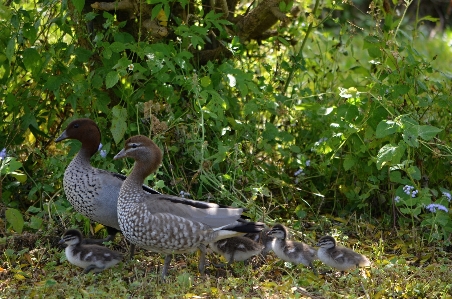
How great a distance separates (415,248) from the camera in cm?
655

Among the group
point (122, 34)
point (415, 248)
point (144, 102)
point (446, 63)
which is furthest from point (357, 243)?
point (446, 63)

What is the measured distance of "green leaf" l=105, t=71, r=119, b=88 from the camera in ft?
21.6

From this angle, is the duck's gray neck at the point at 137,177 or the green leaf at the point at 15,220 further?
the green leaf at the point at 15,220

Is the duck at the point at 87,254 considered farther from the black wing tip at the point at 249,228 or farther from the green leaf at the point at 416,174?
the green leaf at the point at 416,174

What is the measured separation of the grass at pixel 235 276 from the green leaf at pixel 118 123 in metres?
0.84

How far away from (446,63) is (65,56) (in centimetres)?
697

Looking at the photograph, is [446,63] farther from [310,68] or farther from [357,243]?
[357,243]

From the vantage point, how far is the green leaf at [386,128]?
20.6 feet

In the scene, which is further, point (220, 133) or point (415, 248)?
point (220, 133)

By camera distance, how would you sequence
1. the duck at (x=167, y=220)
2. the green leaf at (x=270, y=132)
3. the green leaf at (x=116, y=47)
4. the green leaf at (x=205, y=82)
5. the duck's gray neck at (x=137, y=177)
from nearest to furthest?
the duck at (x=167, y=220), the duck's gray neck at (x=137, y=177), the green leaf at (x=116, y=47), the green leaf at (x=205, y=82), the green leaf at (x=270, y=132)

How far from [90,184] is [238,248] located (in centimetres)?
128

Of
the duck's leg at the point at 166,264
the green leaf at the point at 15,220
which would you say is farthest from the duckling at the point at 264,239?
the green leaf at the point at 15,220

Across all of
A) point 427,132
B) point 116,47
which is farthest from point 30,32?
point 427,132

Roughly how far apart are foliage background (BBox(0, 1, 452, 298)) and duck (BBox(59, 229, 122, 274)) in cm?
53
